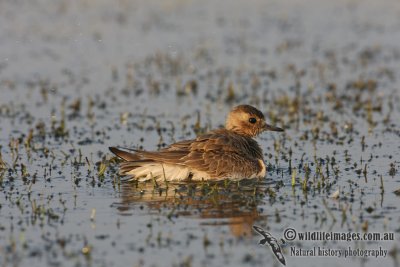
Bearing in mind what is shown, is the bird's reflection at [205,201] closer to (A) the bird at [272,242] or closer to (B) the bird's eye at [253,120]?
(A) the bird at [272,242]

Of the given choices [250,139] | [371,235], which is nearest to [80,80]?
[250,139]

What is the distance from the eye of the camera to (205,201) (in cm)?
1151

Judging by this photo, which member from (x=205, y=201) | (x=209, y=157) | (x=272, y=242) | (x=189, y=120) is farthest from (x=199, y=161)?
(x=189, y=120)

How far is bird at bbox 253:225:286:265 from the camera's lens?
926 cm

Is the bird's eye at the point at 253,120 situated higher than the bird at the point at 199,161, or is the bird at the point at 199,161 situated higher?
the bird's eye at the point at 253,120

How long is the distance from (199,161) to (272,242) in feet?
11.1

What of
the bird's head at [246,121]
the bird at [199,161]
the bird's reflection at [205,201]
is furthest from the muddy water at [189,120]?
the bird's head at [246,121]

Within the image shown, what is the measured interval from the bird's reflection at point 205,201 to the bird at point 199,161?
0.57 feet

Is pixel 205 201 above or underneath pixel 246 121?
underneath

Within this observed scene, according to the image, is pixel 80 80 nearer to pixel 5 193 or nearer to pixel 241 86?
pixel 241 86

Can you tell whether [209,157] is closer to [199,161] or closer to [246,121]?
[199,161]

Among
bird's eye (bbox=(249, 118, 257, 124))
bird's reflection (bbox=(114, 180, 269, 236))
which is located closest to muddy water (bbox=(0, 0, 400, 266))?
bird's reflection (bbox=(114, 180, 269, 236))

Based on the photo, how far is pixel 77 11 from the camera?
30.1m

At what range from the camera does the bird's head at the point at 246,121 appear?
14344 millimetres
